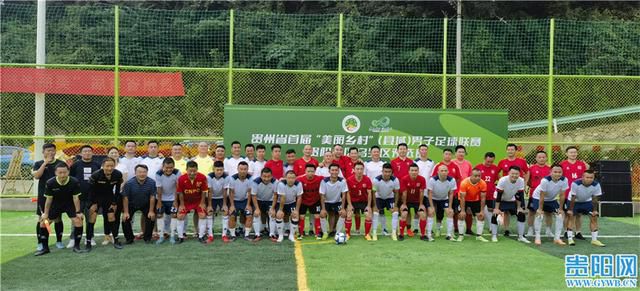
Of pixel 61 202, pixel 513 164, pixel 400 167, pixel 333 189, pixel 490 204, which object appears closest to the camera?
pixel 61 202

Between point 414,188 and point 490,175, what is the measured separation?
1.76m

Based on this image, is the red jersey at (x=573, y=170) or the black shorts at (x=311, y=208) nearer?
the black shorts at (x=311, y=208)

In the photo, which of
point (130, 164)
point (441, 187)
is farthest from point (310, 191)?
point (130, 164)

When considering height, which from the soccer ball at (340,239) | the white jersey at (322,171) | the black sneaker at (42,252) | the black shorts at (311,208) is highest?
the white jersey at (322,171)

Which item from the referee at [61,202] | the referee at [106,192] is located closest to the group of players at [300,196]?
the referee at [106,192]

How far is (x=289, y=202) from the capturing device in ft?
32.2

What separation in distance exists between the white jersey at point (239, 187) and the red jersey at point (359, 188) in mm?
1835

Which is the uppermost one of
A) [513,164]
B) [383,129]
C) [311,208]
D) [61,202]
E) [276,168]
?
[383,129]

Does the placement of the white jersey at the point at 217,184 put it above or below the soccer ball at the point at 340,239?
above

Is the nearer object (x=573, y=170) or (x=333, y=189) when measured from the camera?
(x=333, y=189)

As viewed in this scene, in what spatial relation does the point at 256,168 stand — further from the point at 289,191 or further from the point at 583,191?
the point at 583,191

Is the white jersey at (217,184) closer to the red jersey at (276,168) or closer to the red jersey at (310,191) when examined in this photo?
the red jersey at (276,168)

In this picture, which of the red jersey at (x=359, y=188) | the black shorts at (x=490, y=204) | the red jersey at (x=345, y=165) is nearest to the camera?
the red jersey at (x=359, y=188)

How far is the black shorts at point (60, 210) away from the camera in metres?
8.47
